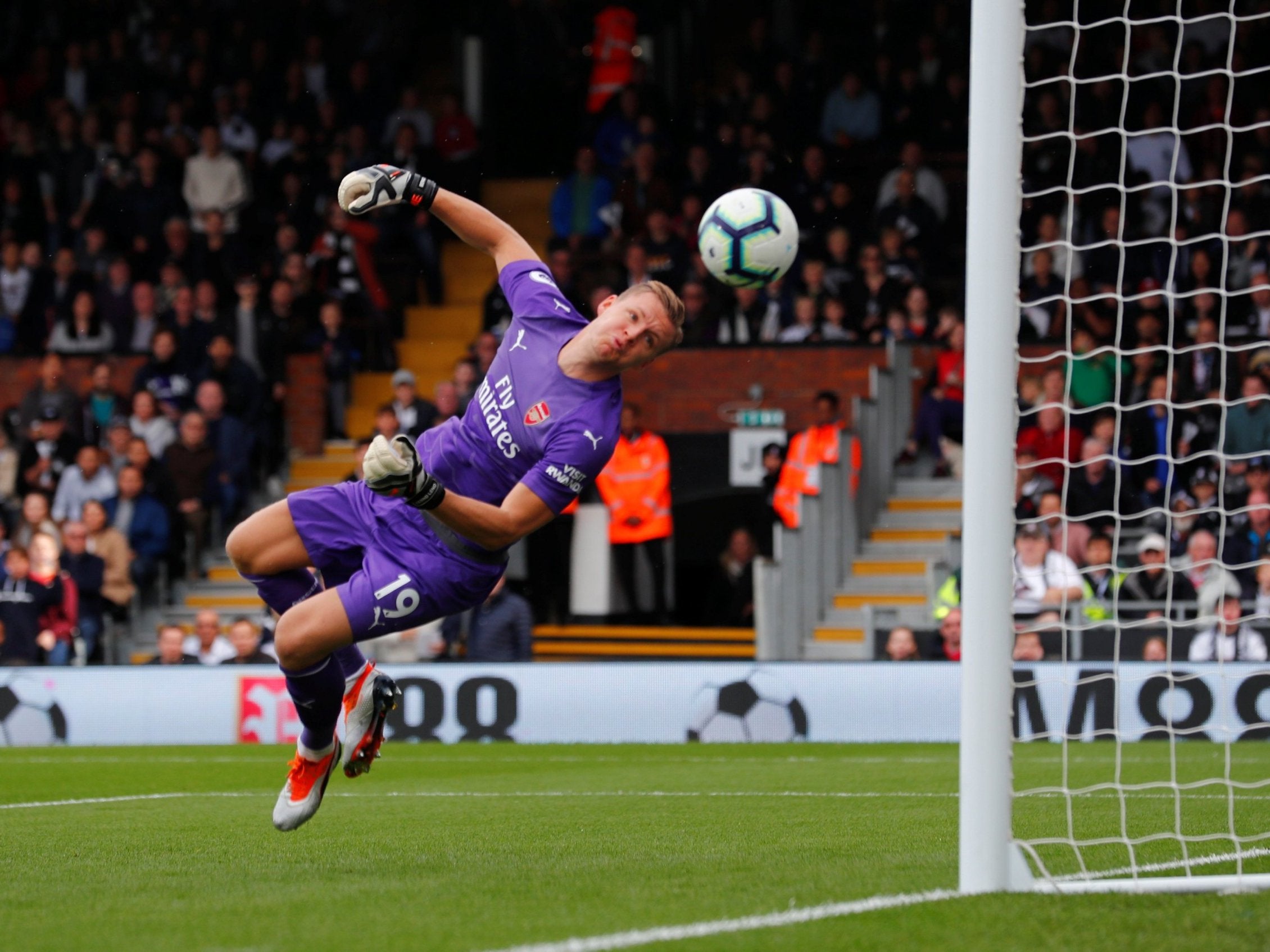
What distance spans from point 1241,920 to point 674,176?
15081mm

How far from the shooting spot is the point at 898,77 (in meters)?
19.0

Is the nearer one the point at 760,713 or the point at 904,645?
the point at 760,713

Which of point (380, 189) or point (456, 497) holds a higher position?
point (380, 189)

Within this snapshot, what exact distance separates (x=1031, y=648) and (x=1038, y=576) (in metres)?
0.69

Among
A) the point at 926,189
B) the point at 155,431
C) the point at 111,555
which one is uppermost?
the point at 926,189

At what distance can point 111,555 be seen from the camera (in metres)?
16.5

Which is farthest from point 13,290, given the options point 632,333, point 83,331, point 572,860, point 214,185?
point 572,860

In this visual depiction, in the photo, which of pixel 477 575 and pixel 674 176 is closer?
pixel 477 575

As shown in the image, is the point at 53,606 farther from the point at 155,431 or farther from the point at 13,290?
the point at 13,290

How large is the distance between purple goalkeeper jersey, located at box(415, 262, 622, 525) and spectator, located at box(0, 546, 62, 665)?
9.84 meters

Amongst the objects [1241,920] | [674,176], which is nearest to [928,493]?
[674,176]

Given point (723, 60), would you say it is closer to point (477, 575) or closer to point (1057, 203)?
point (1057, 203)

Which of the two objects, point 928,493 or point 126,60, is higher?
point 126,60

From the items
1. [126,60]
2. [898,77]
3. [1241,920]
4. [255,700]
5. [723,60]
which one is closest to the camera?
[1241,920]
